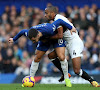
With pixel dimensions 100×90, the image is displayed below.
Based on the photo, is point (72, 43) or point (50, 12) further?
point (72, 43)

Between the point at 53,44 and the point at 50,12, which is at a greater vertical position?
the point at 50,12

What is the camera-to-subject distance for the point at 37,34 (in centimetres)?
733

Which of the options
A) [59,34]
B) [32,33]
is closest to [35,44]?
[59,34]

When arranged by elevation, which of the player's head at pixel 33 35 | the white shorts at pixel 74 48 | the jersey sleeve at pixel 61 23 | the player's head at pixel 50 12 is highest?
the player's head at pixel 50 12

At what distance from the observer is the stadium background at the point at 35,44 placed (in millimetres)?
12243

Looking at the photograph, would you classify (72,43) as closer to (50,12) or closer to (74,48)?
(74,48)

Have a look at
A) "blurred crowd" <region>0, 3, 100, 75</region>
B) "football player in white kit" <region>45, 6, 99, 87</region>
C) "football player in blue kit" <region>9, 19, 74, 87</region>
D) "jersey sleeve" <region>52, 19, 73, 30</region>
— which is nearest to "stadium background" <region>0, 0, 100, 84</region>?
"blurred crowd" <region>0, 3, 100, 75</region>

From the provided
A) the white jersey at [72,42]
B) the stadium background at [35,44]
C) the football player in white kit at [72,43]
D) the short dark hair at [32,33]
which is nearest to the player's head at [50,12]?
the football player in white kit at [72,43]

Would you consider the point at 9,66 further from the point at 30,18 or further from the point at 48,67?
the point at 30,18

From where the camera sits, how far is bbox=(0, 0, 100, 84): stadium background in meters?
12.2

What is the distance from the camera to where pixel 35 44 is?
43.2 feet

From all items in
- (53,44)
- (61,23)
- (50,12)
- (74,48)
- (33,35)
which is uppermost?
(50,12)

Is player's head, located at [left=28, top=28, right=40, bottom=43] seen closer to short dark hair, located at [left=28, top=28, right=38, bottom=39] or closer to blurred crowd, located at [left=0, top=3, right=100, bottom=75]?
short dark hair, located at [left=28, top=28, right=38, bottom=39]

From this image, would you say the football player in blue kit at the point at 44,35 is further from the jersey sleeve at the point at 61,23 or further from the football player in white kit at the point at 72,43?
the football player in white kit at the point at 72,43
